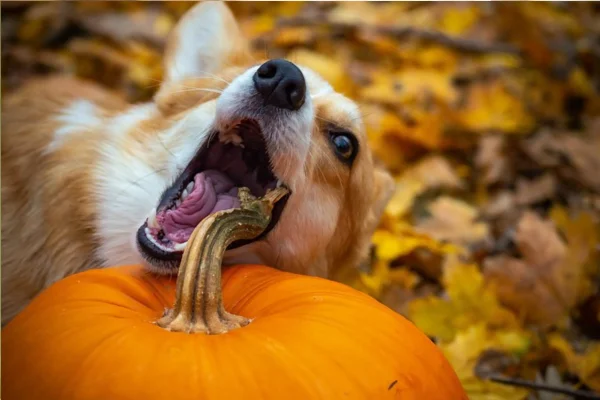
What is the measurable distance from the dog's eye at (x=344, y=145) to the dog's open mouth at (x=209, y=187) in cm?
24

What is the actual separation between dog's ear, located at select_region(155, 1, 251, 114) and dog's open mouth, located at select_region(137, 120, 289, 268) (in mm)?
519

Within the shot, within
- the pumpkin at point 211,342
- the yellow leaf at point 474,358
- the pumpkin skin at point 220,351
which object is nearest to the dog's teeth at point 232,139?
the pumpkin at point 211,342

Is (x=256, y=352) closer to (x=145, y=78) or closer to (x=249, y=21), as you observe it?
(x=145, y=78)

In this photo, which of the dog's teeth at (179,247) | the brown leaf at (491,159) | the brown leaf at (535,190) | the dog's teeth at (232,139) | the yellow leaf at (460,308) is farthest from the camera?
the brown leaf at (491,159)

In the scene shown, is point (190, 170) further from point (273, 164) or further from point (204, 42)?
point (204, 42)

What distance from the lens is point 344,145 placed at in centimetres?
183

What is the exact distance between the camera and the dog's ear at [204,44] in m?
2.14

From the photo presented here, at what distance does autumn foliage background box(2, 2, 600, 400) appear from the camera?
2.03 meters

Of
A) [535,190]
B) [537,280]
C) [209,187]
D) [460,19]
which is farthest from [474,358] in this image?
[460,19]

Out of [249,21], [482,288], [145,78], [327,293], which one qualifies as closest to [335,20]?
[249,21]

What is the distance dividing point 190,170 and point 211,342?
70 cm

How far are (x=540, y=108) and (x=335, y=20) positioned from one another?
1266 millimetres

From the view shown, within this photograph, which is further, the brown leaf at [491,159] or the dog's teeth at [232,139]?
the brown leaf at [491,159]

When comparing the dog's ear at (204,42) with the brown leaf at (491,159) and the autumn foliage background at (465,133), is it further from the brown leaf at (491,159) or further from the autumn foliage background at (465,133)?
the brown leaf at (491,159)
